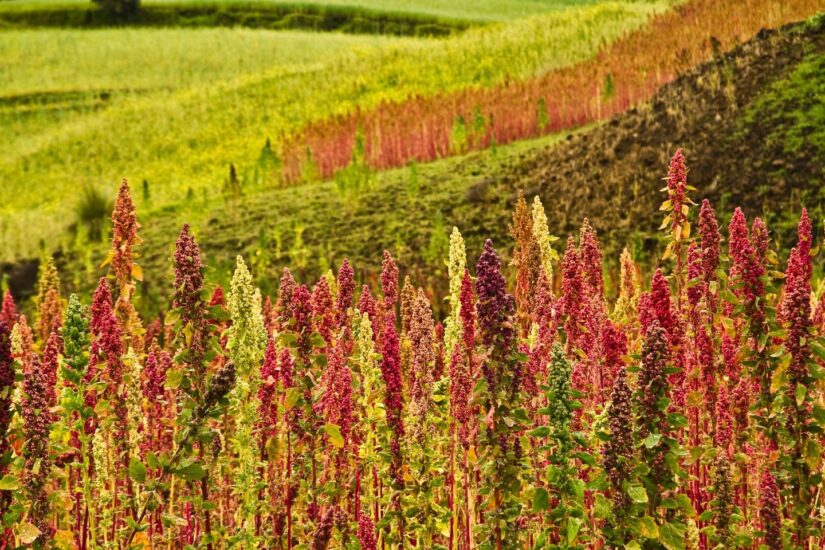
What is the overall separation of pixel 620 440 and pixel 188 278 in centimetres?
188

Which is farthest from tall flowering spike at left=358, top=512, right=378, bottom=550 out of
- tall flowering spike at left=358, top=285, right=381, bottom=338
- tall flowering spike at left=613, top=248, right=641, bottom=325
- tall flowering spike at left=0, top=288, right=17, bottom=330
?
tall flowering spike at left=0, top=288, right=17, bottom=330

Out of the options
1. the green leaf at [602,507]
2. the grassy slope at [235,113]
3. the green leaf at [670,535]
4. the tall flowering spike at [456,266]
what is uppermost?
the tall flowering spike at [456,266]

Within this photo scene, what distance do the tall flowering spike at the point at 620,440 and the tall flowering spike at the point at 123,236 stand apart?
3223 millimetres

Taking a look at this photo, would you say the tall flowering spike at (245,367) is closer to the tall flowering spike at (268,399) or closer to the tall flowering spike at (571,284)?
the tall flowering spike at (268,399)

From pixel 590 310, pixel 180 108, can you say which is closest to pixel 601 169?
pixel 590 310

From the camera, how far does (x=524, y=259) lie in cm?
591

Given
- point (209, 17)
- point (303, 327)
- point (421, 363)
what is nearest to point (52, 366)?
point (303, 327)

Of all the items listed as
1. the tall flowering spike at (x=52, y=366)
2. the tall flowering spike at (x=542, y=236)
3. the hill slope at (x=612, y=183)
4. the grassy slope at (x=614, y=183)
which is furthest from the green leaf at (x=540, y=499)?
the hill slope at (x=612, y=183)

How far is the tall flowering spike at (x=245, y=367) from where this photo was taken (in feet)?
14.4

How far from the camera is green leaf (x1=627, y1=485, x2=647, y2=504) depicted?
3.20m

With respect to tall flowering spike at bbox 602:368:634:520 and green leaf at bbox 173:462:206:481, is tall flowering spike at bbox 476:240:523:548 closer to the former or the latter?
tall flowering spike at bbox 602:368:634:520

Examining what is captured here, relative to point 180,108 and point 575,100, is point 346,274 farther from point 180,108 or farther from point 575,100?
point 180,108

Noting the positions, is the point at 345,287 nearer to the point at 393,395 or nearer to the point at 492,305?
the point at 393,395

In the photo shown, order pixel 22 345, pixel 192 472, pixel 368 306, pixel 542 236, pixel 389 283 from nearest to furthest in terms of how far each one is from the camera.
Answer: pixel 192 472
pixel 368 306
pixel 389 283
pixel 542 236
pixel 22 345
